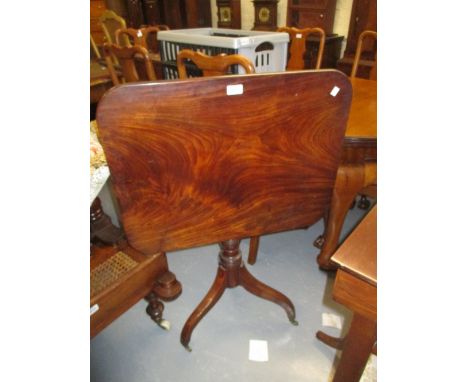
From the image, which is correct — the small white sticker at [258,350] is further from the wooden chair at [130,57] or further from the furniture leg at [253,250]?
the wooden chair at [130,57]

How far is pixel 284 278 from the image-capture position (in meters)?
1.45

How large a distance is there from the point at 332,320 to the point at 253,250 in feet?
1.53

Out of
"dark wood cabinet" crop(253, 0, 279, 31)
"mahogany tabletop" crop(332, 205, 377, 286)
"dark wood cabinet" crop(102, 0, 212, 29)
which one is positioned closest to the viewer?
"mahogany tabletop" crop(332, 205, 377, 286)

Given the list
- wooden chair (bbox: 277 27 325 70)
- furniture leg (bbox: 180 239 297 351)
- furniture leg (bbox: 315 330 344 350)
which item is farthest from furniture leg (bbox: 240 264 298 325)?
wooden chair (bbox: 277 27 325 70)

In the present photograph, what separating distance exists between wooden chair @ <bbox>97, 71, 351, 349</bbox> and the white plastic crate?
0.60 metres

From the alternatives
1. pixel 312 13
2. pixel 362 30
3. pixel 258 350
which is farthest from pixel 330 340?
pixel 312 13

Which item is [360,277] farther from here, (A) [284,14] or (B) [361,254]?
(A) [284,14]

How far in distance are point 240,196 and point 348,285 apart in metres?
0.33

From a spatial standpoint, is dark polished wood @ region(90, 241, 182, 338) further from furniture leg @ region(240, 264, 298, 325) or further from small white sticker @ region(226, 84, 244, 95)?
small white sticker @ region(226, 84, 244, 95)

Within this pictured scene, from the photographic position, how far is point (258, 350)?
1161mm

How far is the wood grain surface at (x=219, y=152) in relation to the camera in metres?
0.54

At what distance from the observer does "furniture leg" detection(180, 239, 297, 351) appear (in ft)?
3.66
